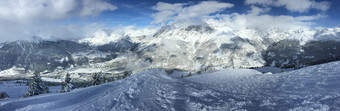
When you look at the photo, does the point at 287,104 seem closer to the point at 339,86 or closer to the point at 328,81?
the point at 339,86

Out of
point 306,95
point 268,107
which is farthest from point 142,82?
point 306,95

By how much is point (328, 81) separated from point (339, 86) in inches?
56.7

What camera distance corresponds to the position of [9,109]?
10.4 metres

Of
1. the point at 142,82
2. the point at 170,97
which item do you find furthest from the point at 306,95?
the point at 142,82

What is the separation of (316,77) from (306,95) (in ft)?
16.8

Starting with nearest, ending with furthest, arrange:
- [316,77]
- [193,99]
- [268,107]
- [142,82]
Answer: [268,107] < [193,99] < [142,82] < [316,77]

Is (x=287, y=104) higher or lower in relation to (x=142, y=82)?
lower

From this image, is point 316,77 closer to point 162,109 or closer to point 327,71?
point 327,71

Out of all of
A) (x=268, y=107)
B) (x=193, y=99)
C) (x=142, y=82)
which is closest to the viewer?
(x=268, y=107)

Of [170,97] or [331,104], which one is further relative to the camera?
[170,97]

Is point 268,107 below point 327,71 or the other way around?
below

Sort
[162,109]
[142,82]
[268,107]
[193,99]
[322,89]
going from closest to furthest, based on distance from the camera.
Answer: [162,109]
[268,107]
[193,99]
[322,89]
[142,82]

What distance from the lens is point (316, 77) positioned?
548 inches

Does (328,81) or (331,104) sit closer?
(331,104)
